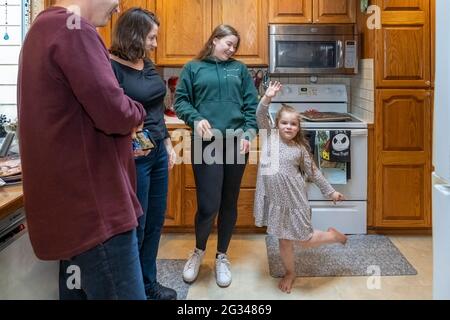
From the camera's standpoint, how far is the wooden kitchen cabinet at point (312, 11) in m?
3.30

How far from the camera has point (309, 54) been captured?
3.34 metres

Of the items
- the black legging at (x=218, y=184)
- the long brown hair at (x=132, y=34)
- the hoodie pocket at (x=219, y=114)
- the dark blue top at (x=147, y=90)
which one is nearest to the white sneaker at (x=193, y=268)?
the black legging at (x=218, y=184)

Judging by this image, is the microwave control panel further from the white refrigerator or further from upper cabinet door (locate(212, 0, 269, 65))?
the white refrigerator

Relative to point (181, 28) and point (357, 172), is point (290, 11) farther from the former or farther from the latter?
point (357, 172)

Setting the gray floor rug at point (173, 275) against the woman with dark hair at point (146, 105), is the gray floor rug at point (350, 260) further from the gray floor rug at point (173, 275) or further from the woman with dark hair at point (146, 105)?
the woman with dark hair at point (146, 105)

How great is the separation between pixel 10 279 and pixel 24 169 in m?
0.39

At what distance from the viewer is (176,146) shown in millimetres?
3141

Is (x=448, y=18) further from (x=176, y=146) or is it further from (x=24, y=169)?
(x=176, y=146)

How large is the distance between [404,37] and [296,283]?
70.1 inches

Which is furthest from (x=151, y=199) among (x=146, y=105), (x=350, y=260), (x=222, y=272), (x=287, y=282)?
(x=350, y=260)

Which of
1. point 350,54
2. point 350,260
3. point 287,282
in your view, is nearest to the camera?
point 287,282

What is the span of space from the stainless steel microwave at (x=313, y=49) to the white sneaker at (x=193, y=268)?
1.49 metres

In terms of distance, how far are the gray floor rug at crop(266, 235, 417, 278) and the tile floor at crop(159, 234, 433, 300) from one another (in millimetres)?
55
